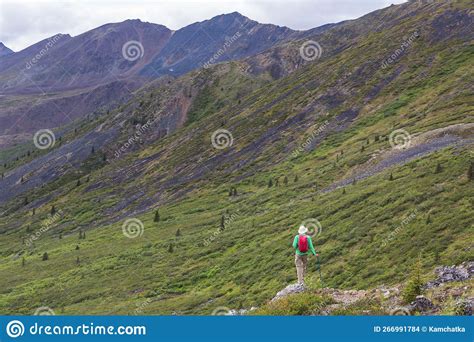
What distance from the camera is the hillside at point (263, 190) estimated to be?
1239 inches

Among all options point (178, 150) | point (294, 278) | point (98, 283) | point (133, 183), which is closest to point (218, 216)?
point (98, 283)

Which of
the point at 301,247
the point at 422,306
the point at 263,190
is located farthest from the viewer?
the point at 263,190

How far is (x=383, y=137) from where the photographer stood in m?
61.6

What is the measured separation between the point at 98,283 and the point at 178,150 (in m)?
57.3

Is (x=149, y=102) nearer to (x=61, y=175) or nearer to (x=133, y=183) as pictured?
(x=61, y=175)

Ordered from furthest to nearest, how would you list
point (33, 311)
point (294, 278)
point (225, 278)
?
point (33, 311) < point (225, 278) < point (294, 278)

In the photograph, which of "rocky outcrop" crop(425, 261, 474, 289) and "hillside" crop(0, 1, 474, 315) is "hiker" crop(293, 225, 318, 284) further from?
"hillside" crop(0, 1, 474, 315)

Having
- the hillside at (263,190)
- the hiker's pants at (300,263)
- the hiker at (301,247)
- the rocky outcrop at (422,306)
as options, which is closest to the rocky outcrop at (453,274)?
the hillside at (263,190)

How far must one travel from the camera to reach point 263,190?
2511 inches

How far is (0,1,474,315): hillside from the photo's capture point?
31.5 m

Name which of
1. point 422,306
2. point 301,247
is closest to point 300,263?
point 301,247

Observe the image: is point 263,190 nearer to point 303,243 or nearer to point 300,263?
point 300,263

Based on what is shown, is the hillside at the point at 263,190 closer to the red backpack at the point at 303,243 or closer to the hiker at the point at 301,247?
the hiker at the point at 301,247

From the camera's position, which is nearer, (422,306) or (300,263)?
(422,306)
